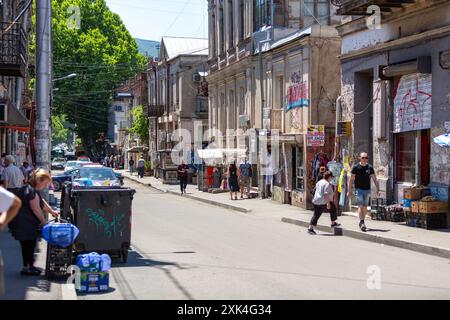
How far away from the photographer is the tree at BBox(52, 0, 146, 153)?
63.8 meters

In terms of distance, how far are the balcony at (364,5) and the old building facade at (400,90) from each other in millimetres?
28

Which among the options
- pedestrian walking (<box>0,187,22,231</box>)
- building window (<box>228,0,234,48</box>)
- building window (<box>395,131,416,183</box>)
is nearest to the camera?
pedestrian walking (<box>0,187,22,231</box>)

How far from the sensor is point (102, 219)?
11.6 m

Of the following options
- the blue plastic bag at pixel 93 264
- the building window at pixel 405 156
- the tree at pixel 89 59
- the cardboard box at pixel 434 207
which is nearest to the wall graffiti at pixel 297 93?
the building window at pixel 405 156

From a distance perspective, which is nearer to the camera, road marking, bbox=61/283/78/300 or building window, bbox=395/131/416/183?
road marking, bbox=61/283/78/300

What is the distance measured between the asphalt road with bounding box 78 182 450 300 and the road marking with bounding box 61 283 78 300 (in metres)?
0.22

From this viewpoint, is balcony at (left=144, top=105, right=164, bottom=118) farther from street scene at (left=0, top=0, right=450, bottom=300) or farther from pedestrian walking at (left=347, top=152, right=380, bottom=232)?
pedestrian walking at (left=347, top=152, right=380, bottom=232)

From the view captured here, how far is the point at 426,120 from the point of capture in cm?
1764

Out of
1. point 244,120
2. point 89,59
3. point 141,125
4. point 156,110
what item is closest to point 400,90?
point 244,120

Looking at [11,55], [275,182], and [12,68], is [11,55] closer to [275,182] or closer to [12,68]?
[12,68]

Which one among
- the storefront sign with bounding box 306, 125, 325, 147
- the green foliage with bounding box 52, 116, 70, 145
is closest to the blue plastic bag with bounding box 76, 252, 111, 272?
the storefront sign with bounding box 306, 125, 325, 147

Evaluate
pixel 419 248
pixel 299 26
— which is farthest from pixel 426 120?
pixel 299 26

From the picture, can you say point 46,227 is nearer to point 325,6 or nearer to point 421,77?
point 421,77

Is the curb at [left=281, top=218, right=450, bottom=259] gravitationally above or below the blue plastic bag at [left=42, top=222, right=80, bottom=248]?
below
